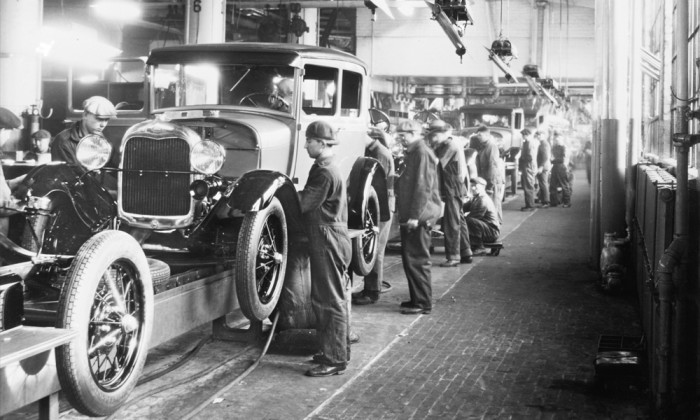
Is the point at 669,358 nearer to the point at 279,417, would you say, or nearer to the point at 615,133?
the point at 279,417

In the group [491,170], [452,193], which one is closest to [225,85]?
[452,193]

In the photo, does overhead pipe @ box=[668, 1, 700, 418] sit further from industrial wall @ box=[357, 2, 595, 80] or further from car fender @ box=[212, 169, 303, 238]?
industrial wall @ box=[357, 2, 595, 80]

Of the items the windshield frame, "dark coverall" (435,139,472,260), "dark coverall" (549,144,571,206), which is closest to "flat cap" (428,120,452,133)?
"dark coverall" (435,139,472,260)

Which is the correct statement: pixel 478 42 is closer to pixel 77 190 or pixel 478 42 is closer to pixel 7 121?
pixel 7 121

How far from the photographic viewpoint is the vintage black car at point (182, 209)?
426cm

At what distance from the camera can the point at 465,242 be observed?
11.2 meters

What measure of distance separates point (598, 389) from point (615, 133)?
15.8 ft

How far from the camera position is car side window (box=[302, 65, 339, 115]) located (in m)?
7.29

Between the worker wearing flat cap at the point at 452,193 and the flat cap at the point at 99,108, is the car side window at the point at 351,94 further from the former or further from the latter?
the worker wearing flat cap at the point at 452,193

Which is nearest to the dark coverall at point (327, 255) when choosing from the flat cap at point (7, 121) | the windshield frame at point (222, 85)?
the windshield frame at point (222, 85)

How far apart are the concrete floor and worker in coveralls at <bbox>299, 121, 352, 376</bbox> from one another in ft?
0.72

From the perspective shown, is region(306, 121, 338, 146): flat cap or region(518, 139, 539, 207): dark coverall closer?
region(306, 121, 338, 146): flat cap

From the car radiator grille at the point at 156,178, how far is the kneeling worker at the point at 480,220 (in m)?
6.95

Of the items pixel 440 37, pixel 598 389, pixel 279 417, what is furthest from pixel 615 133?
pixel 440 37
